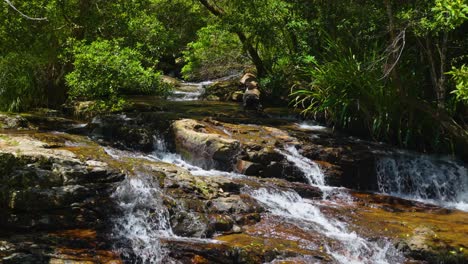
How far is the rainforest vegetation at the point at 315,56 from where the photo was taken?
10016mm

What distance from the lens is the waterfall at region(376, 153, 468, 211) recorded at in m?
10.1

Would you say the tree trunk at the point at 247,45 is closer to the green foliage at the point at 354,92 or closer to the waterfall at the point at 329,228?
the green foliage at the point at 354,92

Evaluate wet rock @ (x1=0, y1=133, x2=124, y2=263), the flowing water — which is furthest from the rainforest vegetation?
wet rock @ (x1=0, y1=133, x2=124, y2=263)

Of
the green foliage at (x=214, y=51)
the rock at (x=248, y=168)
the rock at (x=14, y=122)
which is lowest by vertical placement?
the rock at (x=248, y=168)

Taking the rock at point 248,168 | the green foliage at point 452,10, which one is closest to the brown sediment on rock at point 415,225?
the rock at point 248,168

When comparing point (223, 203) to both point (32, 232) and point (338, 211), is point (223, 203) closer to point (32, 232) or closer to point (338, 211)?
point (338, 211)

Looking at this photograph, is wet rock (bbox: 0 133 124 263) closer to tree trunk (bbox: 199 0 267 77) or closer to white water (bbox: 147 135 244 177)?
white water (bbox: 147 135 244 177)

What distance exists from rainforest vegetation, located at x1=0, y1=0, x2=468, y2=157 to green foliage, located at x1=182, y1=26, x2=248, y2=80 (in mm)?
480

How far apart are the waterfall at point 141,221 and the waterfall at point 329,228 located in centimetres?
188

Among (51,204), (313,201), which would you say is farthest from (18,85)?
(313,201)

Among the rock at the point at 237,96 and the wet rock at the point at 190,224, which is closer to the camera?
the wet rock at the point at 190,224

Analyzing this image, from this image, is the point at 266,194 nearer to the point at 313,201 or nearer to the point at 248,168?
the point at 313,201

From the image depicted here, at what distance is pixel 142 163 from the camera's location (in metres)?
8.41

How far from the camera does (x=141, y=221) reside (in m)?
6.79
